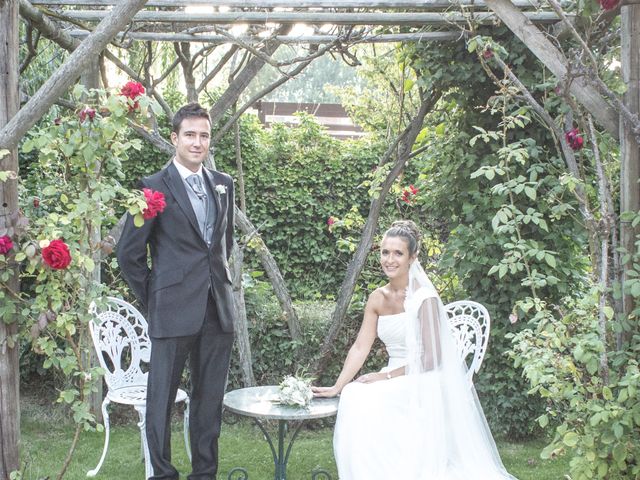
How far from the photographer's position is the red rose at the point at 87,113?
3.12 m

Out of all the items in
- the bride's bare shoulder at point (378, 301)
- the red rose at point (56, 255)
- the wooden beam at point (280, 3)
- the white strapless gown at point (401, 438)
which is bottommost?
the white strapless gown at point (401, 438)

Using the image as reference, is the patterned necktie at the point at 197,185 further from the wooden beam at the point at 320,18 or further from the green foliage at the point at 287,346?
the green foliage at the point at 287,346

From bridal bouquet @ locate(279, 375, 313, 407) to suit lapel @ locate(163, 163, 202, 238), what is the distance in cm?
86

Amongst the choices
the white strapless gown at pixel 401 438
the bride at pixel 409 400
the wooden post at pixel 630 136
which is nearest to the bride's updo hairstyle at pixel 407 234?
the bride at pixel 409 400

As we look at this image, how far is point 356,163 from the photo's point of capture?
27.3 feet

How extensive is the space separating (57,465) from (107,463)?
0.96 feet

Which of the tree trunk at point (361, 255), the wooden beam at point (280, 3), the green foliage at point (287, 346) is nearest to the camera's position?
the wooden beam at point (280, 3)

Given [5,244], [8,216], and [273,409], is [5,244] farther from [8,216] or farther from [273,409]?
[273,409]

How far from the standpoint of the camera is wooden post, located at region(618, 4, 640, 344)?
323cm

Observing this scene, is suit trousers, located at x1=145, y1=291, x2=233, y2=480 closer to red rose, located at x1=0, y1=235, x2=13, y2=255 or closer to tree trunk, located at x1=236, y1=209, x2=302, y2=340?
red rose, located at x1=0, y1=235, x2=13, y2=255

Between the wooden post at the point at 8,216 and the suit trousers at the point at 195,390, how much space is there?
60cm

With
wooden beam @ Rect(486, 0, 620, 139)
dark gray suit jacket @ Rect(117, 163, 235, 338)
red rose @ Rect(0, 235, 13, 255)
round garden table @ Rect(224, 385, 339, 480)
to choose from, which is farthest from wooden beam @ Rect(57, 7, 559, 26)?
round garden table @ Rect(224, 385, 339, 480)

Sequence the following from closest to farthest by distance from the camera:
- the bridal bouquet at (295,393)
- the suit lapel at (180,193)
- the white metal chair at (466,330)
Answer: the suit lapel at (180,193) < the bridal bouquet at (295,393) < the white metal chair at (466,330)

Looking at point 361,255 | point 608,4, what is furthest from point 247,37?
point 608,4
